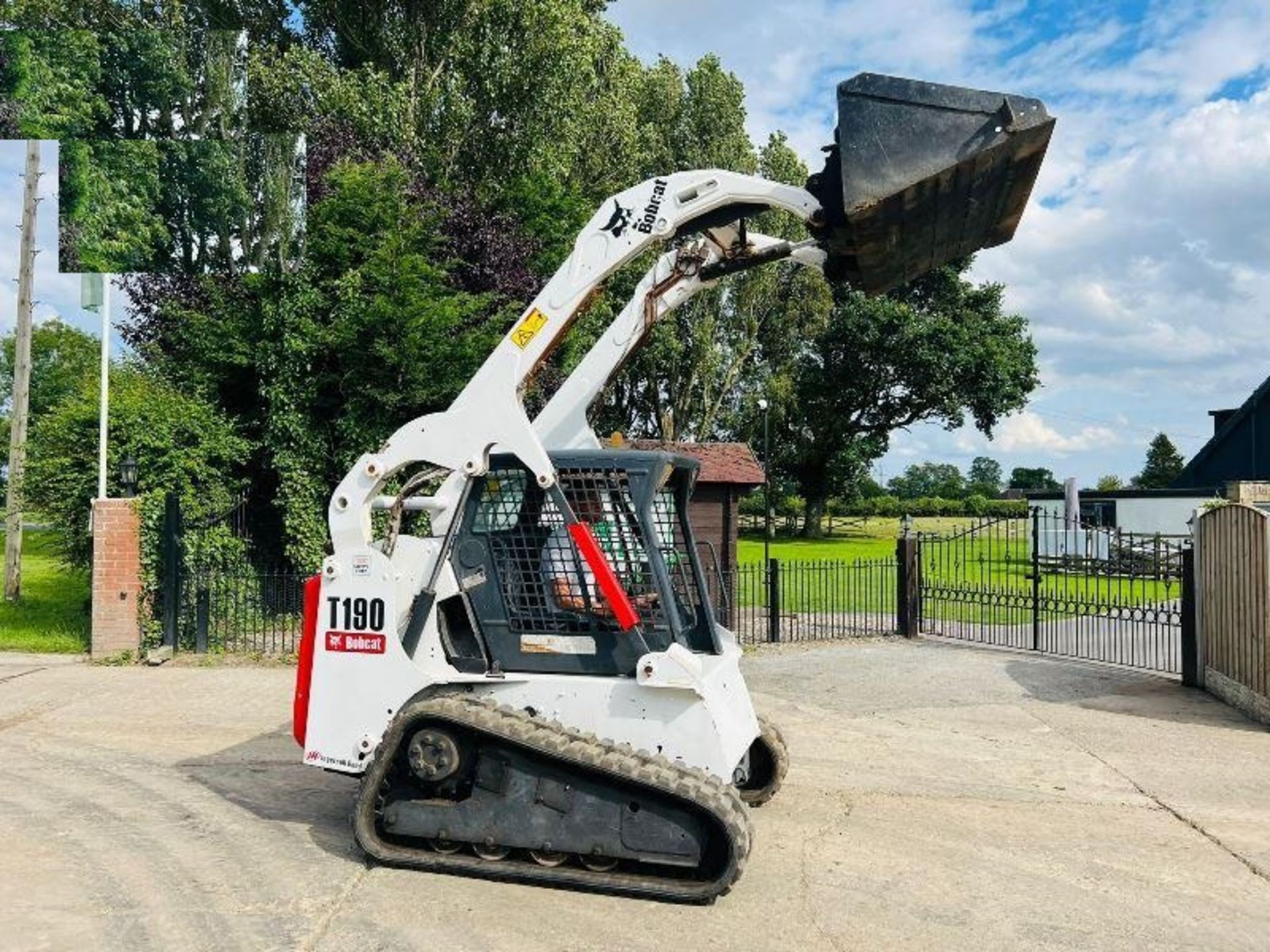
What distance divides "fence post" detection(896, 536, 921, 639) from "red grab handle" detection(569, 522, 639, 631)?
10033mm

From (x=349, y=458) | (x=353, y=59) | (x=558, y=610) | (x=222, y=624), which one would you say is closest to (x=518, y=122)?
(x=353, y=59)

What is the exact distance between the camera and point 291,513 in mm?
14039

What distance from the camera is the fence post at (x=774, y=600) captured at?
13.9 metres

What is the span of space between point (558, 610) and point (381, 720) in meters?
1.13

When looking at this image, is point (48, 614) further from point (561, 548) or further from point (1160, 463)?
point (1160, 463)

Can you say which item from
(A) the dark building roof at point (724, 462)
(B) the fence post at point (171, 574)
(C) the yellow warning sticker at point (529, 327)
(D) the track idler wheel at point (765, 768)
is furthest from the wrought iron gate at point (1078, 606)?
(B) the fence post at point (171, 574)

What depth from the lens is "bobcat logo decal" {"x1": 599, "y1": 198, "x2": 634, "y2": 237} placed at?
5.99 m

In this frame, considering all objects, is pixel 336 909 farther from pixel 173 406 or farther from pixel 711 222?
pixel 173 406

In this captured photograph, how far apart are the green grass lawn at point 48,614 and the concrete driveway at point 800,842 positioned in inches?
153

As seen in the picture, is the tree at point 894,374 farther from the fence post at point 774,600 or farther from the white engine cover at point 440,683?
the white engine cover at point 440,683

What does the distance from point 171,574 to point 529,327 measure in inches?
341

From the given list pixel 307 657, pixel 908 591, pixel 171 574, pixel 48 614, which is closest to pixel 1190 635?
pixel 908 591

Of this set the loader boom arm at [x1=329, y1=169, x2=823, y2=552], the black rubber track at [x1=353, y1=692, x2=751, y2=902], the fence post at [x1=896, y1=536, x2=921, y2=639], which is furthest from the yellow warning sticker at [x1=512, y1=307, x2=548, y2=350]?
the fence post at [x1=896, y1=536, x2=921, y2=639]

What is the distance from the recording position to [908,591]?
47.5ft
